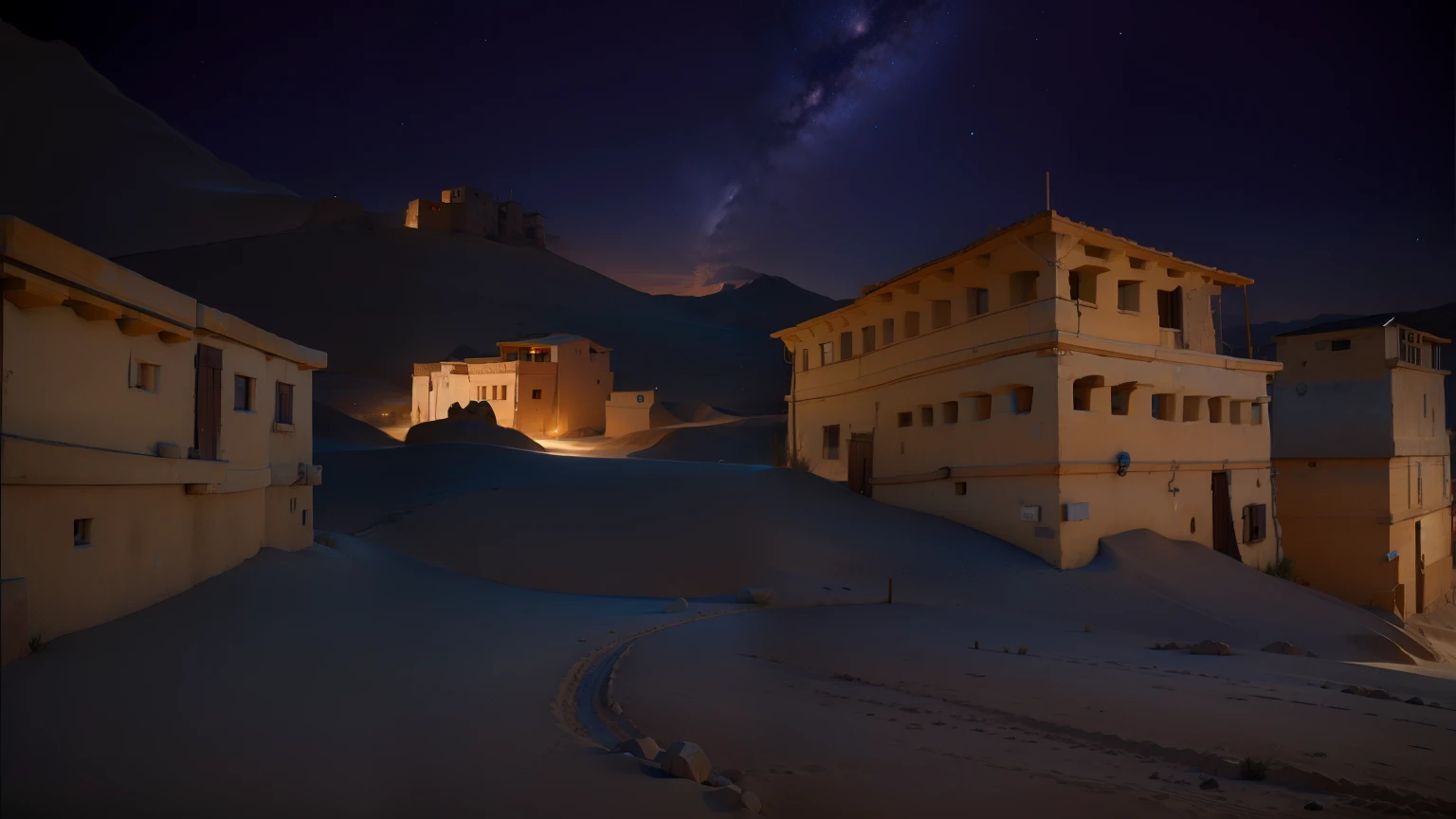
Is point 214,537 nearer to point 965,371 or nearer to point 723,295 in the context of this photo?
point 965,371

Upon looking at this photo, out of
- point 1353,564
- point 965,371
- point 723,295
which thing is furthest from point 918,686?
point 723,295

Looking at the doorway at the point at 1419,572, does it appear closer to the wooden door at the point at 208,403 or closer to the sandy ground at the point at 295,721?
the sandy ground at the point at 295,721

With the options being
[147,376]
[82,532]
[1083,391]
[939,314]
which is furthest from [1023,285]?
[82,532]

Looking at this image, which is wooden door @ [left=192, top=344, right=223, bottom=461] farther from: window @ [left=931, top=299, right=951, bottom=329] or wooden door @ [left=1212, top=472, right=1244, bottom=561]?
wooden door @ [left=1212, top=472, right=1244, bottom=561]

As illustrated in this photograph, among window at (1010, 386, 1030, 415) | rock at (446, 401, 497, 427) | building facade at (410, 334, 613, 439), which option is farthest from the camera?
building facade at (410, 334, 613, 439)

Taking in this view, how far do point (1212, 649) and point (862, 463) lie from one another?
583 inches

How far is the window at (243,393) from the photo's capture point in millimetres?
11766

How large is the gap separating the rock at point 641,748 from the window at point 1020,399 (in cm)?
1606

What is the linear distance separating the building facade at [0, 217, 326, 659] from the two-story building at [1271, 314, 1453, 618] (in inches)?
1388

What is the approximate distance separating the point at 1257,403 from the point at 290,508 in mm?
26903

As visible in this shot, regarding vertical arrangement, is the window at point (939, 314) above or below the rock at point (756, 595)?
above

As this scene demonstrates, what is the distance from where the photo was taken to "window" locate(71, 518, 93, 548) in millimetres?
7641

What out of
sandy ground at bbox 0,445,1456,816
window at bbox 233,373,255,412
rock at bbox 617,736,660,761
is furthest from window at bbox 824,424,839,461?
rock at bbox 617,736,660,761

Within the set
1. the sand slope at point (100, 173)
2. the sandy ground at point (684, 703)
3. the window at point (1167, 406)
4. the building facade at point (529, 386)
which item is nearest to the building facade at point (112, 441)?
the sandy ground at point (684, 703)
